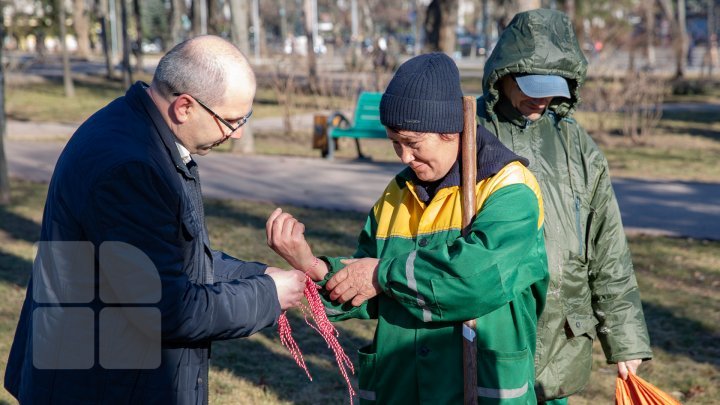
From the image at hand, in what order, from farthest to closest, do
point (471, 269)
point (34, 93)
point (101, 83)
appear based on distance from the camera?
1. point (101, 83)
2. point (34, 93)
3. point (471, 269)

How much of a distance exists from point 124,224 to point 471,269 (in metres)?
0.92

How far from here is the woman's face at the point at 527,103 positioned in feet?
11.5

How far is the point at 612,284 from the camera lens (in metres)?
3.46

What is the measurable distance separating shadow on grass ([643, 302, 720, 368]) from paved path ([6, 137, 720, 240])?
2.37 meters

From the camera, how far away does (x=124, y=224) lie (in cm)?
231

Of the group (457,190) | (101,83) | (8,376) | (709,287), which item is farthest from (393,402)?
(101,83)

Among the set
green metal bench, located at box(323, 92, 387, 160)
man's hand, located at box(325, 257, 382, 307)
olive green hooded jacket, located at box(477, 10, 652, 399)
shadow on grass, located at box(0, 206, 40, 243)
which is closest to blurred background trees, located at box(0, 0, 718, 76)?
green metal bench, located at box(323, 92, 387, 160)

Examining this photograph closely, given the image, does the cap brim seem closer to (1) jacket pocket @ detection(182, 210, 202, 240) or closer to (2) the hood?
(2) the hood

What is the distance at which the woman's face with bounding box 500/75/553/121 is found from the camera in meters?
3.51

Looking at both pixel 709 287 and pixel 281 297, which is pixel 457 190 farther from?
pixel 709 287

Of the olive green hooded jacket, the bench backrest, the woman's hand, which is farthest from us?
the bench backrest

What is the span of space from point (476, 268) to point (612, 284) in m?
1.12

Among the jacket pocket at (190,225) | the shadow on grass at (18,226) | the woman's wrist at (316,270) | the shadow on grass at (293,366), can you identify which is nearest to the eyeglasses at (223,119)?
the jacket pocket at (190,225)

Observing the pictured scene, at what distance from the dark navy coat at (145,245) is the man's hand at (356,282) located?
0.22m
